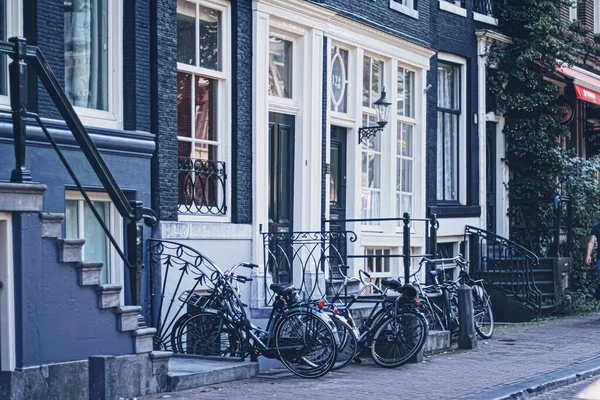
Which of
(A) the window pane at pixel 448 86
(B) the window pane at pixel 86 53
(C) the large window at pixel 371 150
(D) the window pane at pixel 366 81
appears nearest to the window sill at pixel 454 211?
(C) the large window at pixel 371 150

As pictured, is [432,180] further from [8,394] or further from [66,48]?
[8,394]

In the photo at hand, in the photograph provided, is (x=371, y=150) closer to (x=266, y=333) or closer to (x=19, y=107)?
(x=266, y=333)

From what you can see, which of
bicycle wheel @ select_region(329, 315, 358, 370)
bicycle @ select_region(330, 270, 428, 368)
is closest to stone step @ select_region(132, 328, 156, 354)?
bicycle wheel @ select_region(329, 315, 358, 370)

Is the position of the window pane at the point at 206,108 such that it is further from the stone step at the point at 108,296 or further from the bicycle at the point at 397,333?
the stone step at the point at 108,296

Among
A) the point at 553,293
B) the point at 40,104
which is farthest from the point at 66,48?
the point at 553,293

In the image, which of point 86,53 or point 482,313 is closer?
point 86,53

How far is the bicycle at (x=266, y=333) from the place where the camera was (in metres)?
11.2

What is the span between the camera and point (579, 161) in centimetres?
2128

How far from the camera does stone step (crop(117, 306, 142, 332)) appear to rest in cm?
962

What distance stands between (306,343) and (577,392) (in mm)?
2805

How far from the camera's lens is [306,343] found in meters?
11.1

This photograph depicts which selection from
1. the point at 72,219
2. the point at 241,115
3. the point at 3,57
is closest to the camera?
the point at 3,57

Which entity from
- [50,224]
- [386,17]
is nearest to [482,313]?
[386,17]

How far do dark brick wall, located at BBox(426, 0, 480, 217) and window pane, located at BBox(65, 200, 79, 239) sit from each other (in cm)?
911
